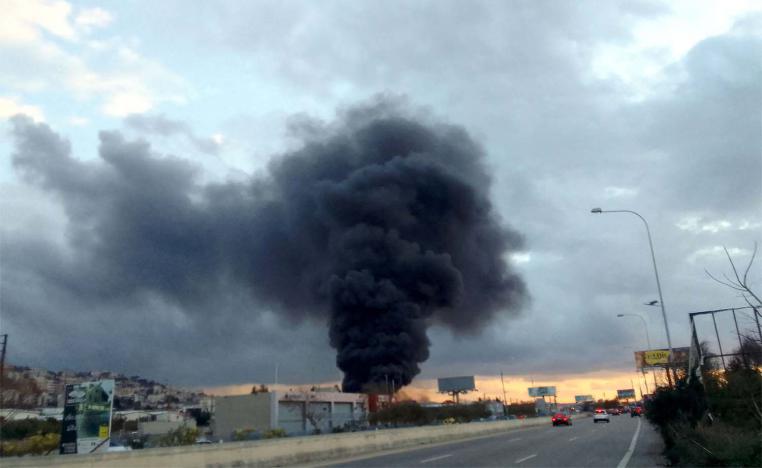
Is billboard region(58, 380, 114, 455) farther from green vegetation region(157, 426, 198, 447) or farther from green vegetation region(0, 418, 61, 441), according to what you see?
green vegetation region(0, 418, 61, 441)

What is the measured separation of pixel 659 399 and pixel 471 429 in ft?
73.5

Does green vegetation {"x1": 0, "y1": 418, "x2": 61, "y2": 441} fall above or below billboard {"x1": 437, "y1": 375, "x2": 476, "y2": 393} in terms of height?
below

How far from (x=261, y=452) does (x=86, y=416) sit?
16.8 ft

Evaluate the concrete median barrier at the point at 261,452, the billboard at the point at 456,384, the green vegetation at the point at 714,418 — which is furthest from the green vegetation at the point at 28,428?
the billboard at the point at 456,384

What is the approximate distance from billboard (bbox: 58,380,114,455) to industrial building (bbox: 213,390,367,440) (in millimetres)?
51629

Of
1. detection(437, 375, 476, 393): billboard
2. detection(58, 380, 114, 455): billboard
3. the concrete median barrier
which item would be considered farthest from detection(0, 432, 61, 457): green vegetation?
detection(437, 375, 476, 393): billboard

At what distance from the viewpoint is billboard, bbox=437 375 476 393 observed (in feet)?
355

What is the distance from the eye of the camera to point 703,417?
17.6 metres

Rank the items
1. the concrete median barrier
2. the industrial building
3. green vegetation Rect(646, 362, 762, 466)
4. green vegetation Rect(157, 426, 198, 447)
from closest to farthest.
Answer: the concrete median barrier
green vegetation Rect(646, 362, 762, 466)
green vegetation Rect(157, 426, 198, 447)
the industrial building

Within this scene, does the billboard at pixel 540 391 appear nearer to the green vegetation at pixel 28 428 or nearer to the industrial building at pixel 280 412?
the industrial building at pixel 280 412

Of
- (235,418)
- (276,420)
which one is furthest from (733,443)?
(235,418)

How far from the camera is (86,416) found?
602 inches

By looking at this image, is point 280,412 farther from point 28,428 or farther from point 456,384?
point 456,384

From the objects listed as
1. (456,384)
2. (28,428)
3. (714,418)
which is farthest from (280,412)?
(714,418)
